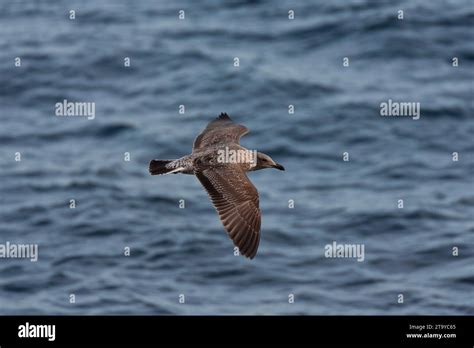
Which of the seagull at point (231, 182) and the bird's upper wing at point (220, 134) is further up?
the bird's upper wing at point (220, 134)

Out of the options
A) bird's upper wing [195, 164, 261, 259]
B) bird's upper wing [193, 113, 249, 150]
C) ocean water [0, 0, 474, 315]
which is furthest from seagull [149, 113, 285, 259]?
ocean water [0, 0, 474, 315]

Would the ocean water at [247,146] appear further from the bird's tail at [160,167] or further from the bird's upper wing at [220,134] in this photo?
the bird's tail at [160,167]

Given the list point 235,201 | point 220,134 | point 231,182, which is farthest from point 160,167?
point 220,134

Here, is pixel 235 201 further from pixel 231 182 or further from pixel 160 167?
pixel 160 167

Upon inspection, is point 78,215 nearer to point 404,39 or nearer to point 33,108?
point 33,108

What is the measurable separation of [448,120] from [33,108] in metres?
10.0

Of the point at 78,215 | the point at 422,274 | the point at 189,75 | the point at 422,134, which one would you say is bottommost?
the point at 422,274

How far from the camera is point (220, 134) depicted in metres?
13.5

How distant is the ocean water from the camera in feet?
61.9

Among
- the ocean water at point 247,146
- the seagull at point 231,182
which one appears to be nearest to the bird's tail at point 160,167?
the seagull at point 231,182

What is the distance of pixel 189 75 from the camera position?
25.9 metres

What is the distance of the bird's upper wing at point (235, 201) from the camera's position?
11773 millimetres

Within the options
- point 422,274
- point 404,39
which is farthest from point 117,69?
point 422,274

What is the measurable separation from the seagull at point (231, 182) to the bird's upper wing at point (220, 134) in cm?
45
